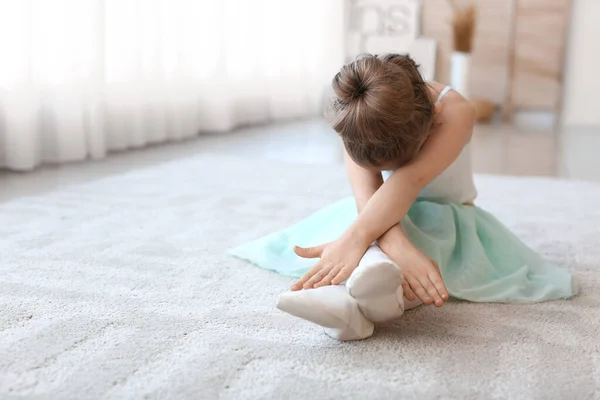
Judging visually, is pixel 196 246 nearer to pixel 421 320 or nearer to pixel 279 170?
pixel 421 320

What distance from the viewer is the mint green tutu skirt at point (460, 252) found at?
3.11ft

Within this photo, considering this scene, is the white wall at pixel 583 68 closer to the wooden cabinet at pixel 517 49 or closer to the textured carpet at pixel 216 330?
the wooden cabinet at pixel 517 49

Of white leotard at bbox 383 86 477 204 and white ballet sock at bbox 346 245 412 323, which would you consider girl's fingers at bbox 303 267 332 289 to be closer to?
white ballet sock at bbox 346 245 412 323

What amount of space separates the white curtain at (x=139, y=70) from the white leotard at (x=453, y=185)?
132 cm

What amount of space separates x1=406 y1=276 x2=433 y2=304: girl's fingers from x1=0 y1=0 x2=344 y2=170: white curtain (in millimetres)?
1463

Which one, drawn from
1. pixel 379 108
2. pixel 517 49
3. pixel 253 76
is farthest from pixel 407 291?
pixel 517 49

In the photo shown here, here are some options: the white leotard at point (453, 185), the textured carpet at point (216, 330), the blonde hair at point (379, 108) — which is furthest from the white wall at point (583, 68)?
the blonde hair at point (379, 108)

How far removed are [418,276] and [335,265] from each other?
0.11 m

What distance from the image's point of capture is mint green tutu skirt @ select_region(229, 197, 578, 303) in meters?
0.95

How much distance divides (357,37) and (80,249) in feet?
10.8

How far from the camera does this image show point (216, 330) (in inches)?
31.9

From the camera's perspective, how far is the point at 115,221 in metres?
1.35

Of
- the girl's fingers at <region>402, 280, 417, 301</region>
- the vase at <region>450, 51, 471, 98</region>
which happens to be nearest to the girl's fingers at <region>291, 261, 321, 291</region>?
the girl's fingers at <region>402, 280, 417, 301</region>

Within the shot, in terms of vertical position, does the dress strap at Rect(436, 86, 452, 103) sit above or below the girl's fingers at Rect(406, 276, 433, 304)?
above
